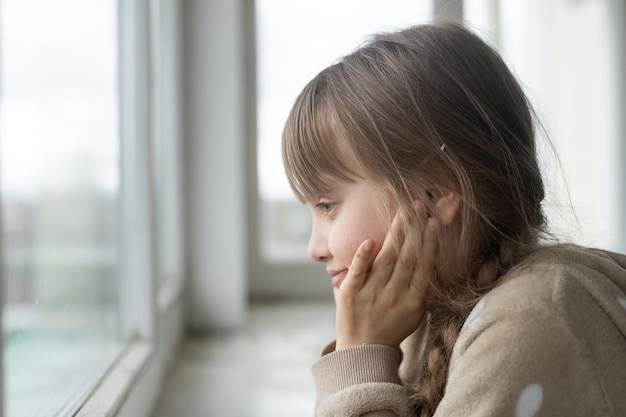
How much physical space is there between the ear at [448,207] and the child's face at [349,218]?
5cm

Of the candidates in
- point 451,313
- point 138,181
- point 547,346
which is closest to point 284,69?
point 138,181

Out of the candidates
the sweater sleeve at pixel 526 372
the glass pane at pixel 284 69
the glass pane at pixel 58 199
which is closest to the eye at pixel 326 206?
the sweater sleeve at pixel 526 372

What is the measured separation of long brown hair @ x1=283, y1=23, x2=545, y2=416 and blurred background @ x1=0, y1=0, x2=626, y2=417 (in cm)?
10

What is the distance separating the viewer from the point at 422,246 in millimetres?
737

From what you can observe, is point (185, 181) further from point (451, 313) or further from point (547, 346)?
point (547, 346)

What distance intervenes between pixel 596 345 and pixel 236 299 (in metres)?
1.42

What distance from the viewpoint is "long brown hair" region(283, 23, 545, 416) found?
2.34 feet

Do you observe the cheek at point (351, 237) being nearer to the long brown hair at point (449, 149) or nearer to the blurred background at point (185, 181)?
the long brown hair at point (449, 149)

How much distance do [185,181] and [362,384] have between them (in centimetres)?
133

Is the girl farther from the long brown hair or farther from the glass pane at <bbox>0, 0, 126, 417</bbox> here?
the glass pane at <bbox>0, 0, 126, 417</bbox>

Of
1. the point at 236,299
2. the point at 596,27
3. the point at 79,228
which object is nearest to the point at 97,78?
the point at 79,228

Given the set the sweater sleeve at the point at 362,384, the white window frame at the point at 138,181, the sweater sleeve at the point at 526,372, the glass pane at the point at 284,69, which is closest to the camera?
the sweater sleeve at the point at 526,372

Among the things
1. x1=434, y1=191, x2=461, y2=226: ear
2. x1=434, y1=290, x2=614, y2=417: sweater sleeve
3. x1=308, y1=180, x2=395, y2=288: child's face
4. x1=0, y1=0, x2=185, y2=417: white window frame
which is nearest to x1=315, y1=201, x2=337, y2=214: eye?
x1=308, y1=180, x2=395, y2=288: child's face

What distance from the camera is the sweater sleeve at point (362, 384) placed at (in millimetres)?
702
